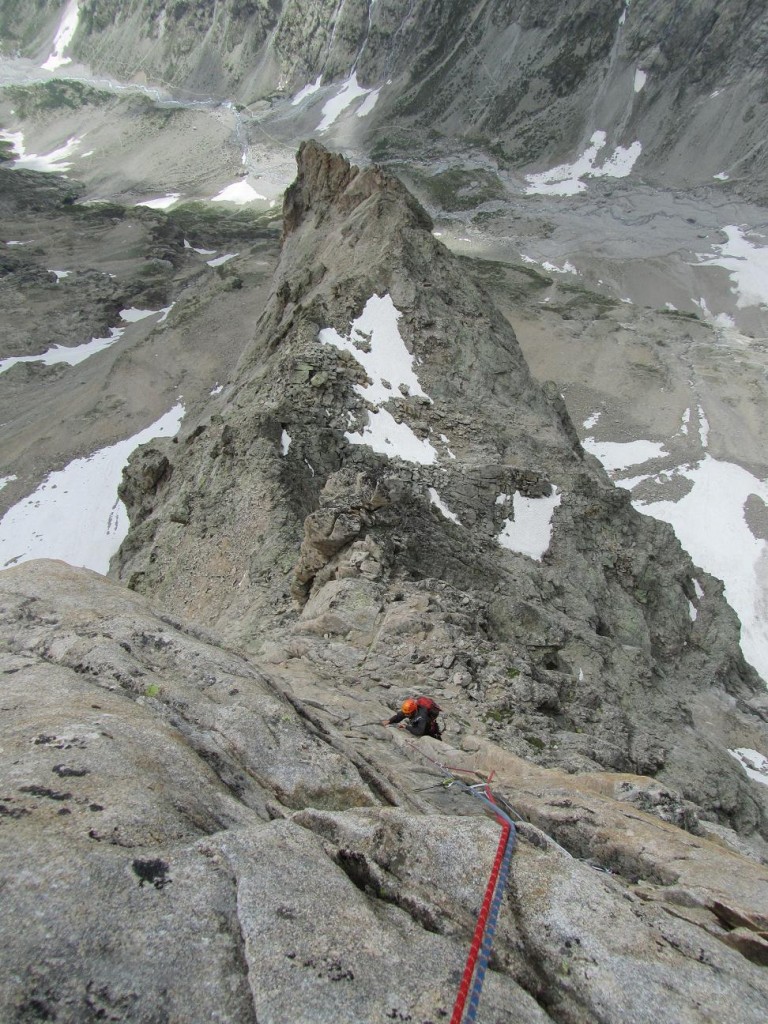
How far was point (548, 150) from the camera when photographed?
120500mm

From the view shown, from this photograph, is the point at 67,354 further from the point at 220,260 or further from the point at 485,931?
the point at 485,931

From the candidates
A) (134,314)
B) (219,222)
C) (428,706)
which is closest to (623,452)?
(428,706)

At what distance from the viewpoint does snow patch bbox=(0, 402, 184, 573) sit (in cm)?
3425

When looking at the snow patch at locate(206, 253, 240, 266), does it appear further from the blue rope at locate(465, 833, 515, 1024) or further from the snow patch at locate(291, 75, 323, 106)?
the blue rope at locate(465, 833, 515, 1024)

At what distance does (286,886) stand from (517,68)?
6001 inches

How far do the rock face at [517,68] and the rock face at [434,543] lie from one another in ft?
321

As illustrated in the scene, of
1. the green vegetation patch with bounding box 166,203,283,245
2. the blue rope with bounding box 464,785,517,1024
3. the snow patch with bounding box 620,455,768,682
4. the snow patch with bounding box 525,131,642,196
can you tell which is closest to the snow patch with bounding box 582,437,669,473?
the snow patch with bounding box 620,455,768,682

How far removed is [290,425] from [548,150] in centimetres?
12341

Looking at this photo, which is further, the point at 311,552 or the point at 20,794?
the point at 311,552

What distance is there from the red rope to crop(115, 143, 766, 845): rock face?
232 inches

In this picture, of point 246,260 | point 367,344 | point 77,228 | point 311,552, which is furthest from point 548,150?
point 311,552

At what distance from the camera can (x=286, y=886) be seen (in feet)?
14.9

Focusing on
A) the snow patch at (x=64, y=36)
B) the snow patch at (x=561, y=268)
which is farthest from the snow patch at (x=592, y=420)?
the snow patch at (x=64, y=36)

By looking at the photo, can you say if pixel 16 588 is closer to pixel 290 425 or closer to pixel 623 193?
pixel 290 425
